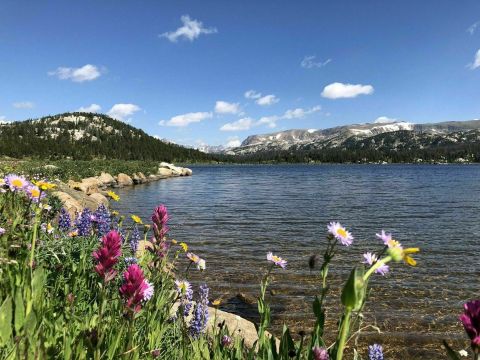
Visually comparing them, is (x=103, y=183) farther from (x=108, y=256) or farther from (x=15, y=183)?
(x=108, y=256)

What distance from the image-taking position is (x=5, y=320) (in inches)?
98.9

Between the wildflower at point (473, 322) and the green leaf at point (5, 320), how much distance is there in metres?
2.58

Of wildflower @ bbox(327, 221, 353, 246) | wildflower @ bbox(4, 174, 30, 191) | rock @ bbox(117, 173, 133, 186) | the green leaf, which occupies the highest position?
wildflower @ bbox(4, 174, 30, 191)

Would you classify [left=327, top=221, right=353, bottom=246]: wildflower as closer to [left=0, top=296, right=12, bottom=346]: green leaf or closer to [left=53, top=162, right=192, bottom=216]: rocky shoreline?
[left=0, top=296, right=12, bottom=346]: green leaf

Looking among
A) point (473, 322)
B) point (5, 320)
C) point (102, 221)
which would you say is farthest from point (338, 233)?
point (102, 221)

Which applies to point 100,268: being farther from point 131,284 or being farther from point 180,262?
point 180,262

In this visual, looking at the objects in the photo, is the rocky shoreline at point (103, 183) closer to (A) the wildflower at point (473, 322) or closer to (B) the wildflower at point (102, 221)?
(B) the wildflower at point (102, 221)

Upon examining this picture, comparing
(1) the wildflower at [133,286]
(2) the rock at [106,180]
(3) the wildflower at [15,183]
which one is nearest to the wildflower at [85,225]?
(3) the wildflower at [15,183]

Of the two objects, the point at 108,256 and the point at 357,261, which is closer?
the point at 108,256

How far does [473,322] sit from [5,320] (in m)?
2.72

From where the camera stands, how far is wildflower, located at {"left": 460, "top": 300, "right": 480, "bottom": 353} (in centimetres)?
147

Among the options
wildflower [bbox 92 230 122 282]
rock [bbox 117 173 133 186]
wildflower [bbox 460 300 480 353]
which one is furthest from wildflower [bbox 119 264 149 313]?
rock [bbox 117 173 133 186]

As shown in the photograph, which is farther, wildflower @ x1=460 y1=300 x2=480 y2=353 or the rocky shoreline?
the rocky shoreline

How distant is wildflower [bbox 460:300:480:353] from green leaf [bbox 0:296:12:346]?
2.58m
